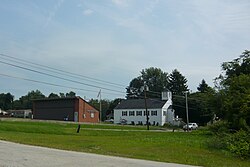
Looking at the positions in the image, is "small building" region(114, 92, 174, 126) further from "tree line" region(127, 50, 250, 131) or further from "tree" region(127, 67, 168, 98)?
"tree" region(127, 67, 168, 98)

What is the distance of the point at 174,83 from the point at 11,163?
107 m

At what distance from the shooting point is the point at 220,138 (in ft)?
95.1

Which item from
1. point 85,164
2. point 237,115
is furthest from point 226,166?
point 237,115

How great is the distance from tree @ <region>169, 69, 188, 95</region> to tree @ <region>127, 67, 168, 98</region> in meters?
22.3

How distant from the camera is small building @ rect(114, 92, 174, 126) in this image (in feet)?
334

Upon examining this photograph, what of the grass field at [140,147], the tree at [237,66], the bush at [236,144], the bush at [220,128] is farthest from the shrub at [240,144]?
the tree at [237,66]

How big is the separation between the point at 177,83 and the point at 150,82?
2964 centimetres

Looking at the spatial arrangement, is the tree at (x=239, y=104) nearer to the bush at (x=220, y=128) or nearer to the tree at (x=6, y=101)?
the bush at (x=220, y=128)

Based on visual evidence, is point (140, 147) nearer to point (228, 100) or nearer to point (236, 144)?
point (236, 144)

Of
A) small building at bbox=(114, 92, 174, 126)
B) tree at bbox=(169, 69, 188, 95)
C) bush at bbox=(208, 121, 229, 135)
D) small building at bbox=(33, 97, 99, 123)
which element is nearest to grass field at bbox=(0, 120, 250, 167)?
bush at bbox=(208, 121, 229, 135)

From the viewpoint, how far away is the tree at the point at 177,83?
117200 millimetres

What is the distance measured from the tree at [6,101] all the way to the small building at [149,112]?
237 ft

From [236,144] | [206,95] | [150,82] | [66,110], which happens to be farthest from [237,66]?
[150,82]

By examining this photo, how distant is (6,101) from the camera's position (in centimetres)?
16512
